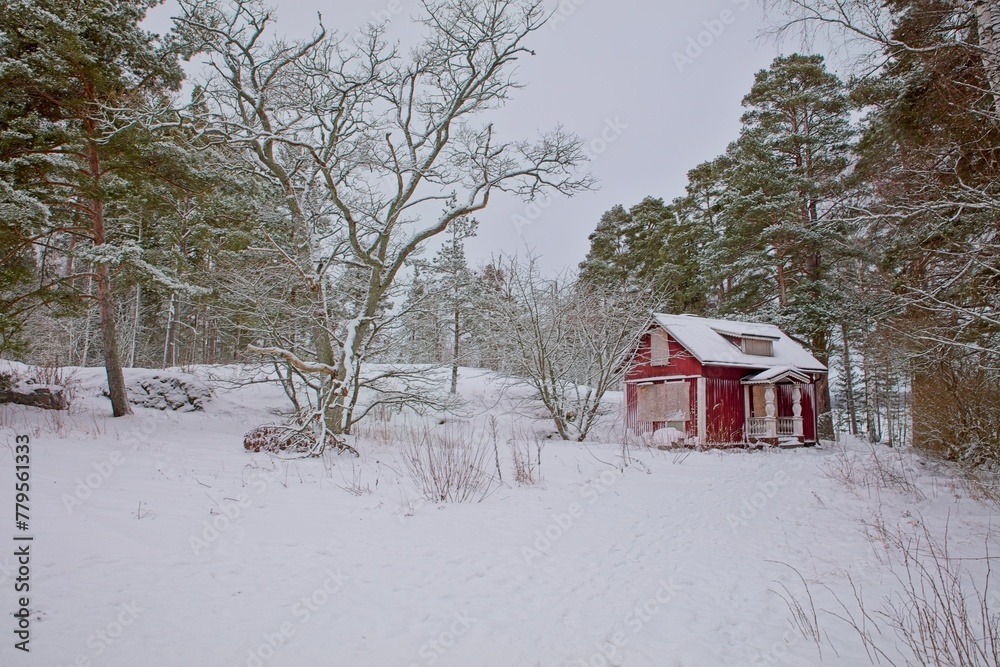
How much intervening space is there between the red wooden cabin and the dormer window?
4 centimetres

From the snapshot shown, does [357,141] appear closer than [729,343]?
Yes

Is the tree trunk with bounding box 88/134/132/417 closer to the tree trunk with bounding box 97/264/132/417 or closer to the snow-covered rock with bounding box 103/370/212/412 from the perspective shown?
the tree trunk with bounding box 97/264/132/417

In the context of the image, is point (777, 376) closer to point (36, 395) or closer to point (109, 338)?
point (109, 338)

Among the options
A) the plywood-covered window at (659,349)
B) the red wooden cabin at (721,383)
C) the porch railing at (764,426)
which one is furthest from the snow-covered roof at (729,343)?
the porch railing at (764,426)

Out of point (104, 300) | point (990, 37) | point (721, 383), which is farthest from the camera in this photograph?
point (721, 383)

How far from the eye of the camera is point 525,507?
5.45 m

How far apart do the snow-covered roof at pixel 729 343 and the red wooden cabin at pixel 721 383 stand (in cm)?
4

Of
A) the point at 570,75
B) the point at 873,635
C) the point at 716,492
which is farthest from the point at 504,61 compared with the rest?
the point at 873,635

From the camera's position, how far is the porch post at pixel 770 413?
56.3 feet

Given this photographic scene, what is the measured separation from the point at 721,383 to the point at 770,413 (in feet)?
6.67

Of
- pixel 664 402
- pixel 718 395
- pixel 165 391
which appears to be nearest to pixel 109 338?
pixel 165 391

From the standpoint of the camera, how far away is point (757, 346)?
18.4 m

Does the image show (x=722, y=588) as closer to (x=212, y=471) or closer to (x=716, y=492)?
(x=716, y=492)

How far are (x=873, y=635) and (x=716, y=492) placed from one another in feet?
14.2
